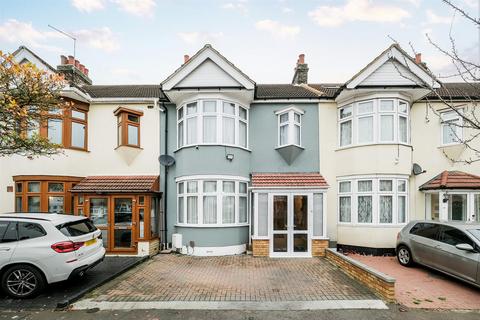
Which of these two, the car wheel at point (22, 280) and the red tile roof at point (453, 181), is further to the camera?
the red tile roof at point (453, 181)

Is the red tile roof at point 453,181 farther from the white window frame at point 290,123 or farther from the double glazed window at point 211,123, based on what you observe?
the double glazed window at point 211,123

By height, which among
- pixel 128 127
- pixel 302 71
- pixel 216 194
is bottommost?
pixel 216 194

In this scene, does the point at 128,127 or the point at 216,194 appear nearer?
the point at 216,194

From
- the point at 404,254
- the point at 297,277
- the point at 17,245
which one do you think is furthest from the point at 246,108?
the point at 17,245

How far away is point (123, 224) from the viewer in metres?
10.1

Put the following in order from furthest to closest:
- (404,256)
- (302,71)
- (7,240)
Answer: (302,71), (404,256), (7,240)

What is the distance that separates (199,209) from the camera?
32.8 feet

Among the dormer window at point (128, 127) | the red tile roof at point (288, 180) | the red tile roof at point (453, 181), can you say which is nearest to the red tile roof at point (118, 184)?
the dormer window at point (128, 127)

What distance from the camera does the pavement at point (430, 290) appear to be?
18.6 ft

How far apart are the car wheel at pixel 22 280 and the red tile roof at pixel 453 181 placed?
41.4ft

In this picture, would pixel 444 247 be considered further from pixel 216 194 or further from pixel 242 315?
pixel 216 194

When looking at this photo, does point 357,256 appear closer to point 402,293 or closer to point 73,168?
point 402,293

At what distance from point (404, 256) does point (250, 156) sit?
6.30 meters

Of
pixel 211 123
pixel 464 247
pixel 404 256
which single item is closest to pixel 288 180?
pixel 211 123
